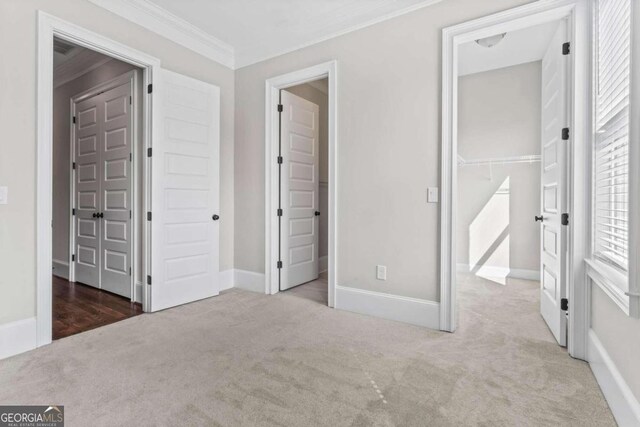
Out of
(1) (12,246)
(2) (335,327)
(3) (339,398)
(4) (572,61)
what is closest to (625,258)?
(4) (572,61)

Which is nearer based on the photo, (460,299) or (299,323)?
(299,323)

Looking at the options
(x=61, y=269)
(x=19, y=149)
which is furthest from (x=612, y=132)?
(x=61, y=269)

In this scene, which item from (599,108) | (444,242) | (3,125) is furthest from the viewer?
(444,242)

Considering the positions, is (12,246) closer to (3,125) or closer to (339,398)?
(3,125)

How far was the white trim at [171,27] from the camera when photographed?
2.87 metres

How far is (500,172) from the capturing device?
14.9 feet

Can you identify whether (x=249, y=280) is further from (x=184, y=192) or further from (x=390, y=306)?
(x=390, y=306)

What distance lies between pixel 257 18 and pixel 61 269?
4.12m

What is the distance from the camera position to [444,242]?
2.66 metres

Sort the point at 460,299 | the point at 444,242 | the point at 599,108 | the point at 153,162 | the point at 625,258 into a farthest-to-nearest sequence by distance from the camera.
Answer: the point at 460,299 → the point at 153,162 → the point at 444,242 → the point at 599,108 → the point at 625,258

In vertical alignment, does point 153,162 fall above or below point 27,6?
below

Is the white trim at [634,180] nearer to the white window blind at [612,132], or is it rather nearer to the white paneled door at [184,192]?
the white window blind at [612,132]

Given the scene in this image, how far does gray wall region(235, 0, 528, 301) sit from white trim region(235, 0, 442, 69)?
0.04 meters

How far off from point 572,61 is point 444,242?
1.54 meters
